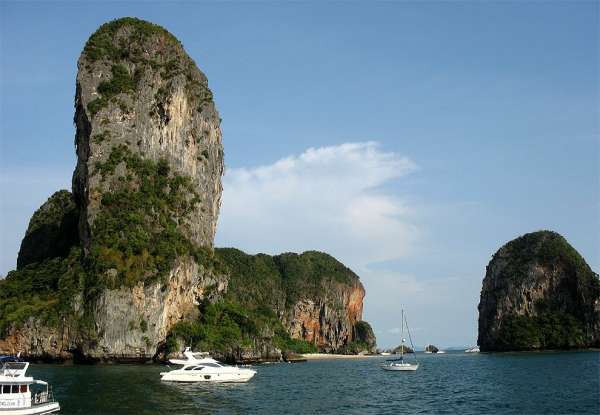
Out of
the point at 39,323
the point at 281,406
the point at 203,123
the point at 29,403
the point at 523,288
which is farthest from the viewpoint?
the point at 523,288

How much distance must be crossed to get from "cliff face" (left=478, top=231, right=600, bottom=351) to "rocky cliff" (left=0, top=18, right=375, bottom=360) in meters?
75.3

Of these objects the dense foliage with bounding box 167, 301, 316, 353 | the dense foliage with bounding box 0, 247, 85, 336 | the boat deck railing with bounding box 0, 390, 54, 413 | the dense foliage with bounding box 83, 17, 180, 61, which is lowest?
the boat deck railing with bounding box 0, 390, 54, 413

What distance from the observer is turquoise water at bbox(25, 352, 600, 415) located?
44031 mm

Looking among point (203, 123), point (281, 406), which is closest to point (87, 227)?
point (203, 123)

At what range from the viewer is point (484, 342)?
584ft

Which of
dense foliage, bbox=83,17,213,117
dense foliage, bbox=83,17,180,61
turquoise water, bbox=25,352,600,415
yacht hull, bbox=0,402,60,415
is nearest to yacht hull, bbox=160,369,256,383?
turquoise water, bbox=25,352,600,415

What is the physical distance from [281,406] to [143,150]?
72.9 m

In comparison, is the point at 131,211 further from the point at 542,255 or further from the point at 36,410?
the point at 542,255

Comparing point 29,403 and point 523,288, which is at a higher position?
point 523,288

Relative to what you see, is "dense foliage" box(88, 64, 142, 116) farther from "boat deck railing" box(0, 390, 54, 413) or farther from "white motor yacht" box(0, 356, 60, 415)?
"boat deck railing" box(0, 390, 54, 413)

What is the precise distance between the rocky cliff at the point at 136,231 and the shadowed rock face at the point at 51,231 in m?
0.73

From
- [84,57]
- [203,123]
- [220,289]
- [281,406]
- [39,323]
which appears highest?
[84,57]

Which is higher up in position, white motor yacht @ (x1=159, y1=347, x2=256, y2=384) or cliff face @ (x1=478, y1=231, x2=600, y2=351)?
cliff face @ (x1=478, y1=231, x2=600, y2=351)

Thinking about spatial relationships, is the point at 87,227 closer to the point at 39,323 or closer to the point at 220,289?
the point at 39,323
